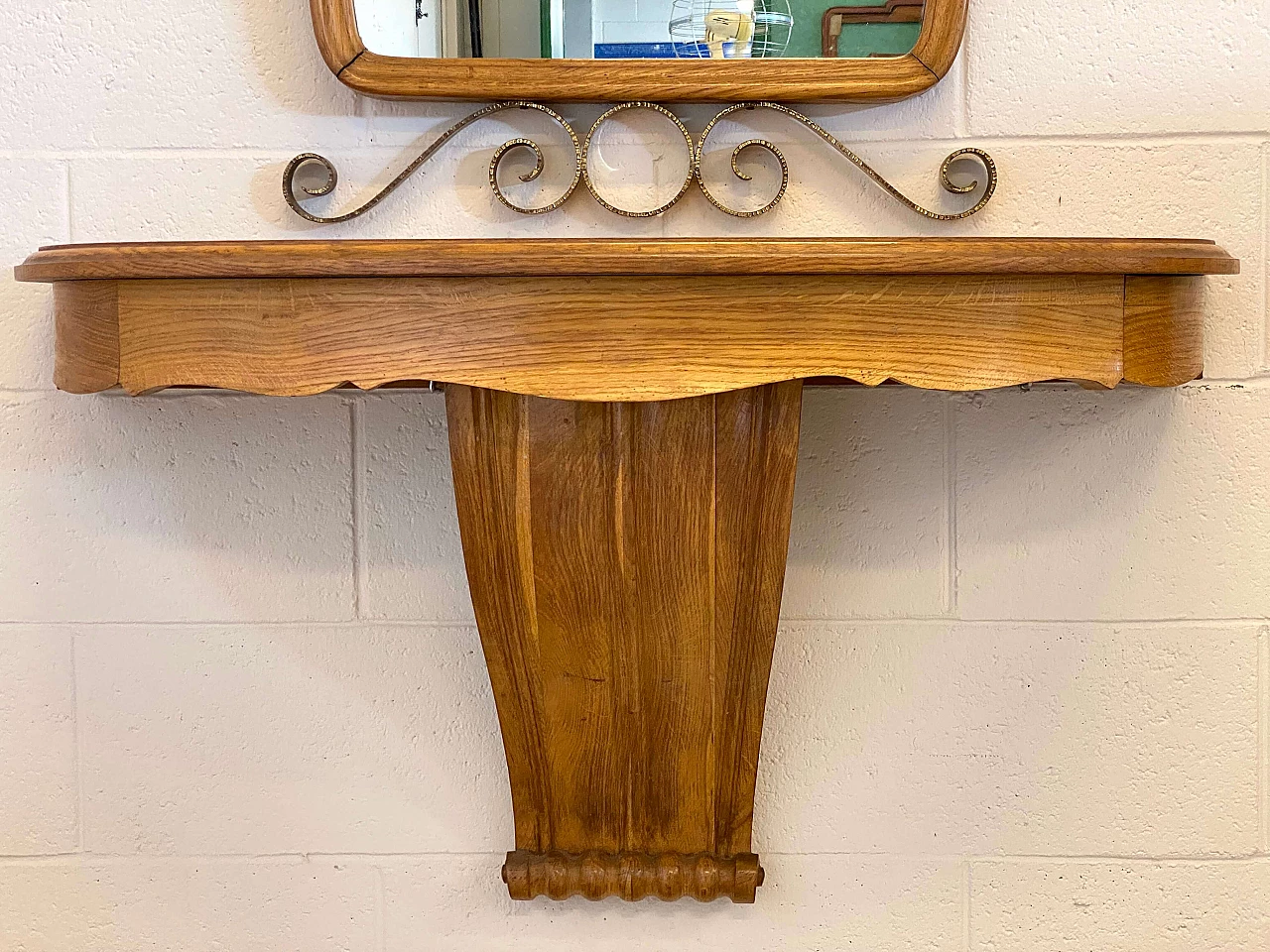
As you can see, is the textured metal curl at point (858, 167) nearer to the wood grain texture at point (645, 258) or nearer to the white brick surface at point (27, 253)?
the wood grain texture at point (645, 258)

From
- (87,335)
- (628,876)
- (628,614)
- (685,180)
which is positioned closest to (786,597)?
(628,614)

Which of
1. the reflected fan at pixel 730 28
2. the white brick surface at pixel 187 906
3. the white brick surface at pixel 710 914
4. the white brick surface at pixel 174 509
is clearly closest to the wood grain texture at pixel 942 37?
the reflected fan at pixel 730 28

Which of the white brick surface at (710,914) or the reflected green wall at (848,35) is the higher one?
the reflected green wall at (848,35)

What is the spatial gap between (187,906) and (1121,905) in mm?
939

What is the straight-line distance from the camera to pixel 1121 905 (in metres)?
1.04

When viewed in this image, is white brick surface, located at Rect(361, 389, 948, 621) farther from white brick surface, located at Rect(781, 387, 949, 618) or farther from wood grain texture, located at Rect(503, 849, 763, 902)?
wood grain texture, located at Rect(503, 849, 763, 902)

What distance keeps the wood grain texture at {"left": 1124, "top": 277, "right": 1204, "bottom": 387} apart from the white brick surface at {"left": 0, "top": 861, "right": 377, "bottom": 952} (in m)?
0.86

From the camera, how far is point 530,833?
995 mm

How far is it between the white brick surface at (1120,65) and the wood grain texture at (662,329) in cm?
32

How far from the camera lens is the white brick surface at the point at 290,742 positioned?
1.04m

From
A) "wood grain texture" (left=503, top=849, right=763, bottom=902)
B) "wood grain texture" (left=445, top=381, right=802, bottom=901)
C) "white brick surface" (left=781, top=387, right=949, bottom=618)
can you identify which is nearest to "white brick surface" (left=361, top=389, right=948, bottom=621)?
"white brick surface" (left=781, top=387, right=949, bottom=618)

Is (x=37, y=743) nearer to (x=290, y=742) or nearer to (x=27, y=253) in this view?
(x=290, y=742)

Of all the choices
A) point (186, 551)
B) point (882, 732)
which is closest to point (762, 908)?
point (882, 732)

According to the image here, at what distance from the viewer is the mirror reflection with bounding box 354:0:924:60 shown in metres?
0.97
